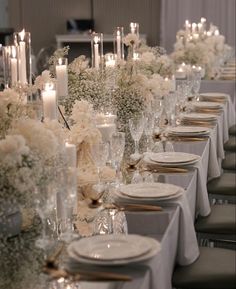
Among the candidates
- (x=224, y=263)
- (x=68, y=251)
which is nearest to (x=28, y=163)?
(x=68, y=251)

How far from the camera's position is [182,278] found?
2477mm

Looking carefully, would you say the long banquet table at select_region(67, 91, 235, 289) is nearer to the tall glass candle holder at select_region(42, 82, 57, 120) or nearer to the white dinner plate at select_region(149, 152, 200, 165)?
the white dinner plate at select_region(149, 152, 200, 165)

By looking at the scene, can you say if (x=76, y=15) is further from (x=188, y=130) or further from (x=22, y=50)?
(x=22, y=50)

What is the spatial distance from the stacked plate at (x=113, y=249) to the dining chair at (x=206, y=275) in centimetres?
58

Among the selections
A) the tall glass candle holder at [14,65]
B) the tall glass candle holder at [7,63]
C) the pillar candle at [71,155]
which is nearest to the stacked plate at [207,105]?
the tall glass candle holder at [7,63]

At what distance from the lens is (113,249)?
1932mm

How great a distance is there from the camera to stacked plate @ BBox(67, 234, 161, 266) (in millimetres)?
1839

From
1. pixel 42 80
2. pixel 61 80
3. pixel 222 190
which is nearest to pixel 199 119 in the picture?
pixel 222 190

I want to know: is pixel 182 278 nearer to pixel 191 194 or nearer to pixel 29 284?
pixel 191 194

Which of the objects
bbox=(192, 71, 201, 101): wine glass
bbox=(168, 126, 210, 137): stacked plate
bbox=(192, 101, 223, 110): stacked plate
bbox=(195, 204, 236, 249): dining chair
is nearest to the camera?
bbox=(195, 204, 236, 249): dining chair

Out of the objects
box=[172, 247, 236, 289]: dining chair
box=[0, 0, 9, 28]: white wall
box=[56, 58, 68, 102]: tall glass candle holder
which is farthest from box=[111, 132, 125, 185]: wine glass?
box=[0, 0, 9, 28]: white wall

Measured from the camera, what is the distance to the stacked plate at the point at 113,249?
1.84 metres

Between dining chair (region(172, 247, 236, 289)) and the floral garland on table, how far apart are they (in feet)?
13.9

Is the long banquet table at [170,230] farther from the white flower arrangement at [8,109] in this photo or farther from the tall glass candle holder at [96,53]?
the tall glass candle holder at [96,53]
